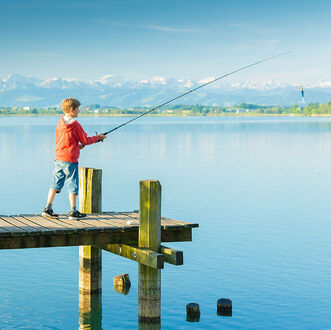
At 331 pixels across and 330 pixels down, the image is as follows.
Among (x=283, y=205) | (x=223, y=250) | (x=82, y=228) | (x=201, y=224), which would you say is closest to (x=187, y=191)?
(x=283, y=205)

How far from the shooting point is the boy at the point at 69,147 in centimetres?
974

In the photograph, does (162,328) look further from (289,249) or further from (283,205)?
(283,205)

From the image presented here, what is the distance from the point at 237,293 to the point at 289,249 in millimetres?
4224

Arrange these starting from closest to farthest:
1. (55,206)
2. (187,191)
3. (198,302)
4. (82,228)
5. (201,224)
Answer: (82,228) → (198,302) → (201,224) → (55,206) → (187,191)

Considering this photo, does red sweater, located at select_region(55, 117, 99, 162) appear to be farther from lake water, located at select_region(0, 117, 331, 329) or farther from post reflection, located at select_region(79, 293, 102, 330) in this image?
lake water, located at select_region(0, 117, 331, 329)

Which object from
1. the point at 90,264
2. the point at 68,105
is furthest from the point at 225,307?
the point at 68,105

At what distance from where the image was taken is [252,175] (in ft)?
113

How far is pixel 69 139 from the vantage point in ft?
32.2

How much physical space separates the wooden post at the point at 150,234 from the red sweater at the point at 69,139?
137cm

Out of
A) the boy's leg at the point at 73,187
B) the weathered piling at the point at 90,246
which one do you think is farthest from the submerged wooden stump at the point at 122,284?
the boy's leg at the point at 73,187

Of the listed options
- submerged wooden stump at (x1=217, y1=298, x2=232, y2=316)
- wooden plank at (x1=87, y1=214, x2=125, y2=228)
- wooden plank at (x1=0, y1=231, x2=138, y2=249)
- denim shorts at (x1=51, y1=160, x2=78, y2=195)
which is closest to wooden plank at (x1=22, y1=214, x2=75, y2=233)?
wooden plank at (x1=0, y1=231, x2=138, y2=249)

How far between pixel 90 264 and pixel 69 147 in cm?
252

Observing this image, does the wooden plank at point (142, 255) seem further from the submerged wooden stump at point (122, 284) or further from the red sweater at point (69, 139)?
the submerged wooden stump at point (122, 284)

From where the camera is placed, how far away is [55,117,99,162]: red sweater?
974 centimetres
